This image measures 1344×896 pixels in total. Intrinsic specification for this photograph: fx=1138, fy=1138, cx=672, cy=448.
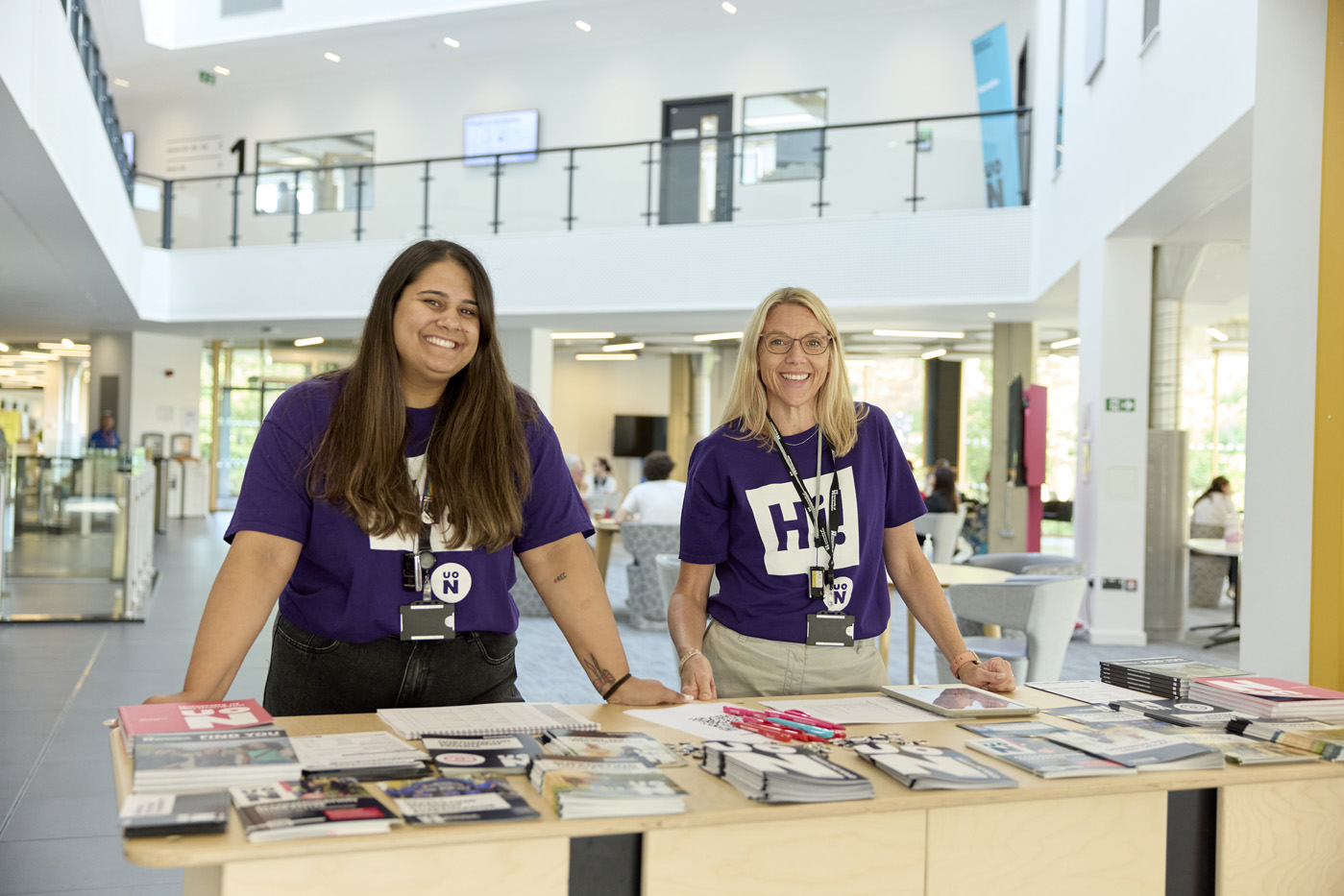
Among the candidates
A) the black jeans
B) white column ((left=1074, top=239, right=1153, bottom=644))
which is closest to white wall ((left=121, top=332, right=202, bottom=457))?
white column ((left=1074, top=239, right=1153, bottom=644))

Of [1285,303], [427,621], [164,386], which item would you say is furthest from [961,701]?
[164,386]

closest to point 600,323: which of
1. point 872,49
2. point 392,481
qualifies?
point 872,49

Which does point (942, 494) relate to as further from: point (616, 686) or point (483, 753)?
point (483, 753)

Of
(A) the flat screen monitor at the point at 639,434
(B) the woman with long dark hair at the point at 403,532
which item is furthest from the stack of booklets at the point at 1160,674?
(A) the flat screen monitor at the point at 639,434

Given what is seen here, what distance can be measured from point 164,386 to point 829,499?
17.8 metres

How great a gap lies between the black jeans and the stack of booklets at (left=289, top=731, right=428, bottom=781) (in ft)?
0.86

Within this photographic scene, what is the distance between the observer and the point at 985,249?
11531 mm

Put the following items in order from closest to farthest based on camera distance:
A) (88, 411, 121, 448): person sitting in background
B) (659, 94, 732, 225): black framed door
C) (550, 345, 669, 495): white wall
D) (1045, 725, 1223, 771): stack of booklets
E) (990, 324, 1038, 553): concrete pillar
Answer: (1045, 725, 1223, 771): stack of booklets → (659, 94, 732, 225): black framed door → (990, 324, 1038, 553): concrete pillar → (88, 411, 121, 448): person sitting in background → (550, 345, 669, 495): white wall

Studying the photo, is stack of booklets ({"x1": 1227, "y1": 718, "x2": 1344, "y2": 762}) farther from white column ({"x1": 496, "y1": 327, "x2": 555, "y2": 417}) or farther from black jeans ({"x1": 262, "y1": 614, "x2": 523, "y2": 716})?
white column ({"x1": 496, "y1": 327, "x2": 555, "y2": 417})

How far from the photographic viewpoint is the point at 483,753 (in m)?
1.70

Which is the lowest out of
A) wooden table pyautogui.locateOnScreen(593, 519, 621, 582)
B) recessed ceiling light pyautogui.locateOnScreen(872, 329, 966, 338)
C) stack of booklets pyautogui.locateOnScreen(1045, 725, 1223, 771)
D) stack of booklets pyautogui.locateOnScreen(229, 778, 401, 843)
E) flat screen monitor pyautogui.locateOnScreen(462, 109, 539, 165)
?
wooden table pyautogui.locateOnScreen(593, 519, 621, 582)

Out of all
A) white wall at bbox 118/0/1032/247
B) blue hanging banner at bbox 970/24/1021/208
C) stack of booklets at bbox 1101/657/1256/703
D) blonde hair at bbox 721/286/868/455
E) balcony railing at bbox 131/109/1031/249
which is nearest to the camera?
stack of booklets at bbox 1101/657/1256/703

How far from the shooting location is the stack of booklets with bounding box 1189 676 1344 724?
6.88ft

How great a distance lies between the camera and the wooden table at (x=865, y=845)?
4.44ft
